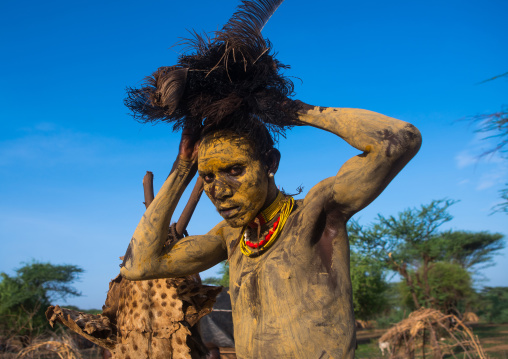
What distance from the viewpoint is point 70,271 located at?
20.5 m

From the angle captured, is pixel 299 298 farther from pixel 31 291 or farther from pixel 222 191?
pixel 31 291

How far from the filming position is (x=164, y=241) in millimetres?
3004

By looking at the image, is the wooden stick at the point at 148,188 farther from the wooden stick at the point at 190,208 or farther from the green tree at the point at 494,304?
the green tree at the point at 494,304

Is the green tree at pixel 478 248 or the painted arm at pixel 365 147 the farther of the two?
the green tree at pixel 478 248

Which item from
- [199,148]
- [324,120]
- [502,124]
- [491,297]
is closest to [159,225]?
[199,148]

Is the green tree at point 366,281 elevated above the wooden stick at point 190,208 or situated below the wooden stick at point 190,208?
above

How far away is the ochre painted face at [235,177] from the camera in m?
2.66

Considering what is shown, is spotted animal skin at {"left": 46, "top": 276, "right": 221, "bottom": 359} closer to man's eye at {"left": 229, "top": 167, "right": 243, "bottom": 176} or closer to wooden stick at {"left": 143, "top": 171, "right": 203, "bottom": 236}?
wooden stick at {"left": 143, "top": 171, "right": 203, "bottom": 236}

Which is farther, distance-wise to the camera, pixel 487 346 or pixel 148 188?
pixel 487 346

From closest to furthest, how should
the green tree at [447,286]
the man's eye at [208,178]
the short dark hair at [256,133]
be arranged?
1. the short dark hair at [256,133]
2. the man's eye at [208,178]
3. the green tree at [447,286]

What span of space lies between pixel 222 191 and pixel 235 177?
0.11m

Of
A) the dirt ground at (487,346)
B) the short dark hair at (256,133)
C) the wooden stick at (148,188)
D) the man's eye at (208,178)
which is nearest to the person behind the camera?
the short dark hair at (256,133)

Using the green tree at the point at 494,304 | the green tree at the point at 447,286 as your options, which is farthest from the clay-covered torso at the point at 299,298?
the green tree at the point at 494,304

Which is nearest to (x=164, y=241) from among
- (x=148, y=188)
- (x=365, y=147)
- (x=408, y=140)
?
(x=148, y=188)
